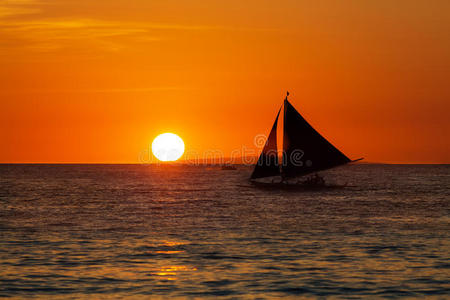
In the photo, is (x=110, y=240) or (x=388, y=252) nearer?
(x=388, y=252)

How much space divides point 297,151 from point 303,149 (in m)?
0.88

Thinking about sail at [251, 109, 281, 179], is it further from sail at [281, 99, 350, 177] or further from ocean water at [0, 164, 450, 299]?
ocean water at [0, 164, 450, 299]

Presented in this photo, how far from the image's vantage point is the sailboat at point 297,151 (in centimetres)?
7831

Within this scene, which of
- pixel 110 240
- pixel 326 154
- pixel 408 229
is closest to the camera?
pixel 110 240

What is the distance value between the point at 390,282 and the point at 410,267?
3.06 meters

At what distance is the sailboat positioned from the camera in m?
78.3

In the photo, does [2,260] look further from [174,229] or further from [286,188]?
[286,188]

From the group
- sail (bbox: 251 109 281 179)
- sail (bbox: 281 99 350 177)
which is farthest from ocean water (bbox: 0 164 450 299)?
sail (bbox: 251 109 281 179)

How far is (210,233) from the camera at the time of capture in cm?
3675

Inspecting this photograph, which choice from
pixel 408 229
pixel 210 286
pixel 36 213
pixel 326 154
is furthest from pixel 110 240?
pixel 326 154

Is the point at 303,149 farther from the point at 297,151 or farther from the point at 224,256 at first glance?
the point at 224,256

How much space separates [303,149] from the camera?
7906 cm

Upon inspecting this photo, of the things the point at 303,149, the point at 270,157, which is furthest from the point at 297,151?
the point at 270,157

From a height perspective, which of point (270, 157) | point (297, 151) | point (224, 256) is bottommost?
point (224, 256)
